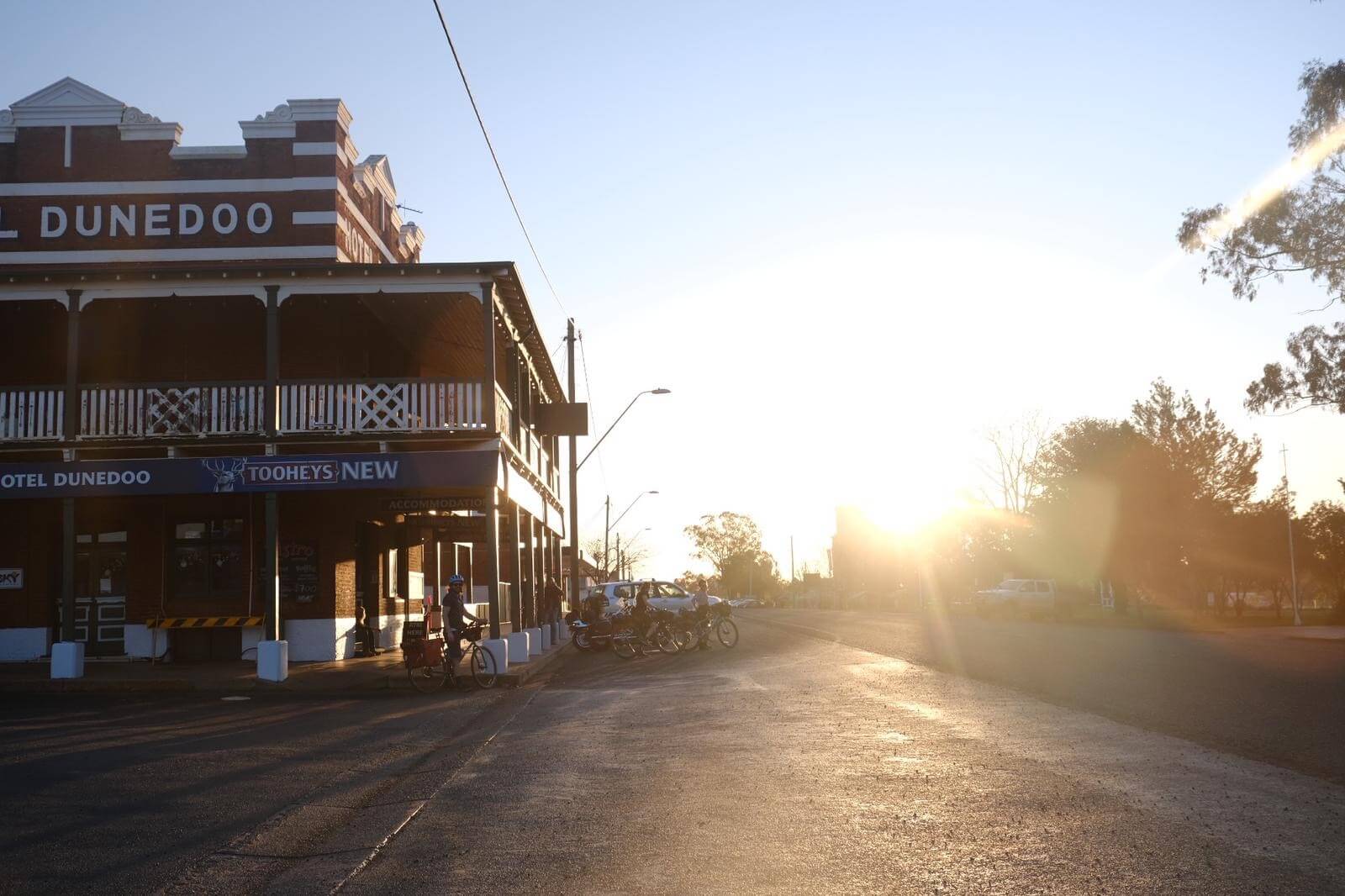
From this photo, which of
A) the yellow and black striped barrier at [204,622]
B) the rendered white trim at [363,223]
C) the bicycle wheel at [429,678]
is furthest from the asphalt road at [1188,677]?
the rendered white trim at [363,223]

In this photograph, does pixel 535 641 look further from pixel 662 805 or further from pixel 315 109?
pixel 662 805

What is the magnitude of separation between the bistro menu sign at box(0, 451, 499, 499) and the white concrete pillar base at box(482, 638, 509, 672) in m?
2.60

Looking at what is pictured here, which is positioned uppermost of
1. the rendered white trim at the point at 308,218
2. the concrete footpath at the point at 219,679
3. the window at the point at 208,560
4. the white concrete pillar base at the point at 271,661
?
the rendered white trim at the point at 308,218

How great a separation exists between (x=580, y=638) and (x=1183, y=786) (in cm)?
2153

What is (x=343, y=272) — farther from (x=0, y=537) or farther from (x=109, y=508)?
(x=0, y=537)

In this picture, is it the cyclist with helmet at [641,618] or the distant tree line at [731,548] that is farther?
the distant tree line at [731,548]

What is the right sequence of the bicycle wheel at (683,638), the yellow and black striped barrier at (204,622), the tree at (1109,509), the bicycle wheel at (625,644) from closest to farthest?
the yellow and black striped barrier at (204,622)
the bicycle wheel at (625,644)
the bicycle wheel at (683,638)
the tree at (1109,509)

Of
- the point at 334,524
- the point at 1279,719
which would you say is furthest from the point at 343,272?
the point at 1279,719

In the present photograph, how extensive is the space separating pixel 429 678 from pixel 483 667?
959 millimetres

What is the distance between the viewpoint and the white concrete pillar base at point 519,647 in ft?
72.0

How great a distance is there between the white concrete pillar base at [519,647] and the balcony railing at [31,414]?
8471 millimetres

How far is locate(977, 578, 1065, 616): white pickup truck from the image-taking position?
52406 mm

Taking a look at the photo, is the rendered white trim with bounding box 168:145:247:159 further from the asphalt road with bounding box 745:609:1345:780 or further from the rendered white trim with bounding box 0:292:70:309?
the asphalt road with bounding box 745:609:1345:780

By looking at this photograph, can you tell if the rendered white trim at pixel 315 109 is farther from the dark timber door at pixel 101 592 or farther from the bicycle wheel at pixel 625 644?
the bicycle wheel at pixel 625 644
